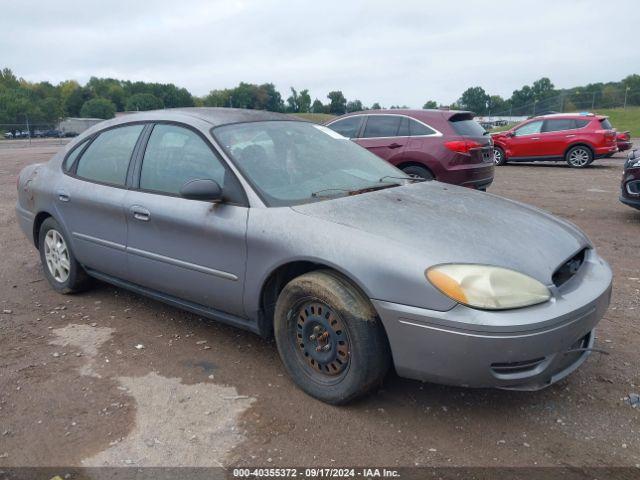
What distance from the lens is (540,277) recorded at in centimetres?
268

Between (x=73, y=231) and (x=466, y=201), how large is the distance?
3.08 meters

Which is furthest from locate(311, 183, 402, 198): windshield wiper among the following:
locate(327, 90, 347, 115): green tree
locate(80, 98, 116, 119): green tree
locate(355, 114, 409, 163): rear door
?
locate(80, 98, 116, 119): green tree

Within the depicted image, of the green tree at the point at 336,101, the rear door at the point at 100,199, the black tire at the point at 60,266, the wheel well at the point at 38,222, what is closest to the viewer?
the rear door at the point at 100,199

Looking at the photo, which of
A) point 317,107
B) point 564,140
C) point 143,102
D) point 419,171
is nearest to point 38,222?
point 419,171

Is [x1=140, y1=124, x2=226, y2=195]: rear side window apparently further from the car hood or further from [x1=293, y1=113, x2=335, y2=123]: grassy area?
[x1=293, y1=113, x2=335, y2=123]: grassy area

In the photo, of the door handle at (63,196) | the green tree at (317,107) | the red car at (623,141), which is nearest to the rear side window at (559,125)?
the red car at (623,141)

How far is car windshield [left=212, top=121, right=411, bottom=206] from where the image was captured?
337cm

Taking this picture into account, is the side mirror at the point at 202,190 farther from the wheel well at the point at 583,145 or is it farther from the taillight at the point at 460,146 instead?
the wheel well at the point at 583,145

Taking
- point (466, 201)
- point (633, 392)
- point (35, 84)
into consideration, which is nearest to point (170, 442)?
point (466, 201)

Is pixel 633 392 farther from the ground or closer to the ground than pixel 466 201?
closer to the ground

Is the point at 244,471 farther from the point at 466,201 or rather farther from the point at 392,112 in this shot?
the point at 392,112

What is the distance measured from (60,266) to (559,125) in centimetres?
1471

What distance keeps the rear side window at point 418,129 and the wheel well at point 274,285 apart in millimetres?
5593

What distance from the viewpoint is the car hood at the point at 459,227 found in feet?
8.85
